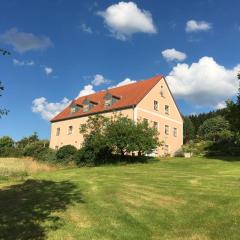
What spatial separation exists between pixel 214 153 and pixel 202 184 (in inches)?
945

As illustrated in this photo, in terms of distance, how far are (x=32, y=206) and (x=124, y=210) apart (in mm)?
3599

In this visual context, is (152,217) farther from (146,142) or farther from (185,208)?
(146,142)

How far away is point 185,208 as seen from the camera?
15.1 meters

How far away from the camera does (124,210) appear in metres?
14.8

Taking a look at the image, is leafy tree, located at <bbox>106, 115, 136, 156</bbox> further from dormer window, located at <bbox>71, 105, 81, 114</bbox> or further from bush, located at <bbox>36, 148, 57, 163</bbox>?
dormer window, located at <bbox>71, 105, 81, 114</bbox>

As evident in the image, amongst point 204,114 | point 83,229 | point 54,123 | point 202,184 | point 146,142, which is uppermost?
point 204,114

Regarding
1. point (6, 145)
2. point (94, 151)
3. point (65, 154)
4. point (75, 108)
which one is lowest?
point (65, 154)

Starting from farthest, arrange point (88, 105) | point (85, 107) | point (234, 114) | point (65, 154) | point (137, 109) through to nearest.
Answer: point (85, 107) < point (88, 105) < point (137, 109) < point (65, 154) < point (234, 114)

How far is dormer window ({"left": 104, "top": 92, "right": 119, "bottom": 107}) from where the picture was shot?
55.2m

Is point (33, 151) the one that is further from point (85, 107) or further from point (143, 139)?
Result: point (143, 139)

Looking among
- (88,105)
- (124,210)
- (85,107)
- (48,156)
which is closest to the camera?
(124,210)

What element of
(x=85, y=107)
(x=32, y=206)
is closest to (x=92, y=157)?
(x=32, y=206)

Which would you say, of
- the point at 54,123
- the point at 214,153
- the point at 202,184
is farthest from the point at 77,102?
the point at 202,184

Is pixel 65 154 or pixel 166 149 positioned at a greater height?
pixel 166 149
